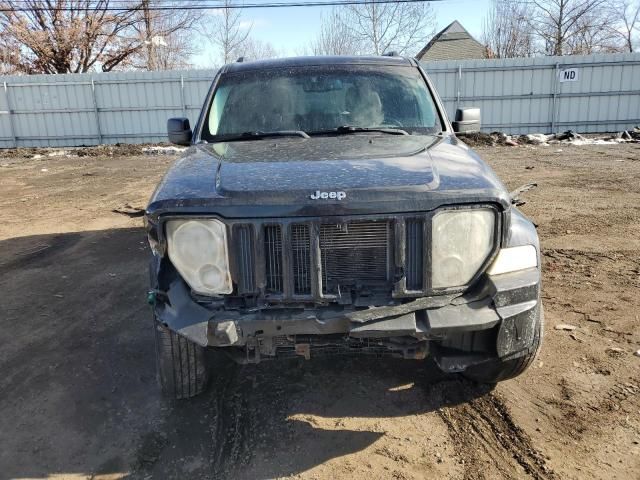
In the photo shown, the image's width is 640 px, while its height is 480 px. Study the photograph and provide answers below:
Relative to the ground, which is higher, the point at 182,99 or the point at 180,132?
the point at 182,99

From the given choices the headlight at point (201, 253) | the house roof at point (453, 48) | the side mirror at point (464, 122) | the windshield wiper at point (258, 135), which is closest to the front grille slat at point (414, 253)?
the headlight at point (201, 253)

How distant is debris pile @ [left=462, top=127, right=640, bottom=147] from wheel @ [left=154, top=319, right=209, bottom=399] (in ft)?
48.5

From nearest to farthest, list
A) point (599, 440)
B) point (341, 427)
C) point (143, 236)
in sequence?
point (599, 440) < point (341, 427) < point (143, 236)

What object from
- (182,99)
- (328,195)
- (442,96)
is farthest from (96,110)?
(328,195)

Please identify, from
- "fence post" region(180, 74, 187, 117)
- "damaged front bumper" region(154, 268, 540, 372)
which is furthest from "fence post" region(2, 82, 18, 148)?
"damaged front bumper" region(154, 268, 540, 372)

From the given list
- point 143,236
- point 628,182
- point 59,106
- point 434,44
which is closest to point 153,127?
point 59,106

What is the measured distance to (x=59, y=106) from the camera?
1877 centimetres

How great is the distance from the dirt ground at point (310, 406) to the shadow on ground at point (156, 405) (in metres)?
0.01

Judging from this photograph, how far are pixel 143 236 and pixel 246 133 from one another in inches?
149

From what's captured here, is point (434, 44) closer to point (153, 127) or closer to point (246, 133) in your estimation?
point (153, 127)

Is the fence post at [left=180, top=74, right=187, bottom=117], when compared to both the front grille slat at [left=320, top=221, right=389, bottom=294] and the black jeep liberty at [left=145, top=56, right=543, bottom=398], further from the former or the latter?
the front grille slat at [left=320, top=221, right=389, bottom=294]

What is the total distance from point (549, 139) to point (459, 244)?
16350 mm

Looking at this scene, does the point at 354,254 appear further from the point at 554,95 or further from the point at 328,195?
the point at 554,95

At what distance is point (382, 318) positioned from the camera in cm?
245
